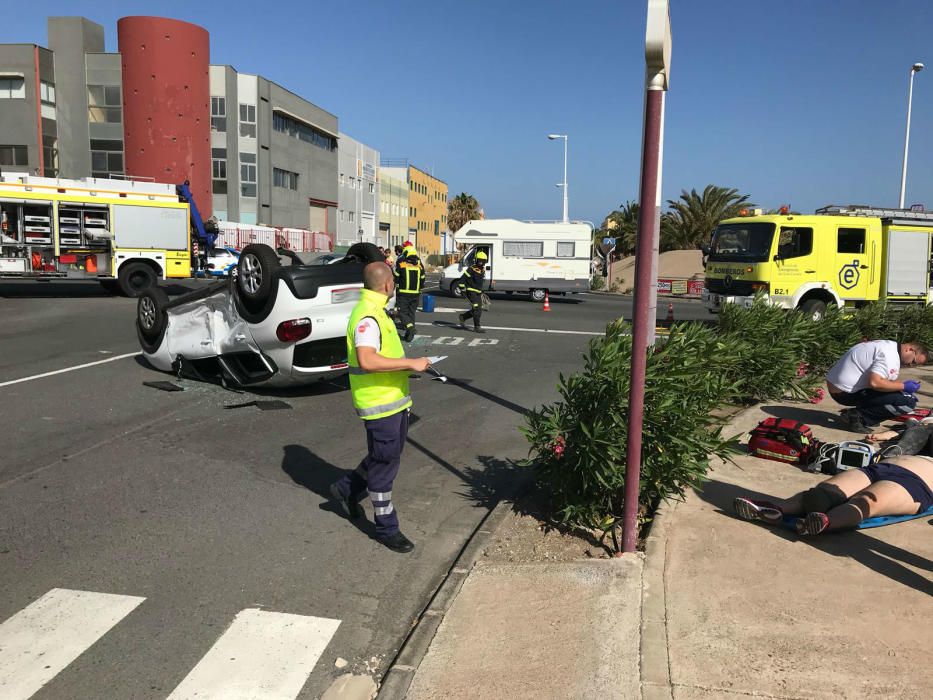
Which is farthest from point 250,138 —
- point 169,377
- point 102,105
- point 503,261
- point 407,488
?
point 407,488

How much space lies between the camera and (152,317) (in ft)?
31.0

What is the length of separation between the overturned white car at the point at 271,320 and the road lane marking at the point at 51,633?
421 centimetres

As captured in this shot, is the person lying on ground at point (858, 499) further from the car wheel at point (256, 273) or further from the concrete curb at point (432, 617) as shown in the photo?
the car wheel at point (256, 273)

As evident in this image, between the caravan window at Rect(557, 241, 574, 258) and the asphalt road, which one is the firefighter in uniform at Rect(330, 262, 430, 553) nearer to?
the asphalt road

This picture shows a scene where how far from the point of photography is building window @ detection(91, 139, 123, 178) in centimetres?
4972

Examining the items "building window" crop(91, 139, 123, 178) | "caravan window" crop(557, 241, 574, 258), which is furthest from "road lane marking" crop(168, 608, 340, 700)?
"building window" crop(91, 139, 123, 178)

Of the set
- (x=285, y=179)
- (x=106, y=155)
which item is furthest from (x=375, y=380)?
(x=285, y=179)

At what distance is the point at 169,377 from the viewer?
374 inches

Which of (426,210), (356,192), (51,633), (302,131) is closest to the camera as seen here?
(51,633)

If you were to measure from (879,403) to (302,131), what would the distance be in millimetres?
58992

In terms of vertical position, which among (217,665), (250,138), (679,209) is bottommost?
(217,665)

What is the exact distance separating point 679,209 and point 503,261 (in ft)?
60.8

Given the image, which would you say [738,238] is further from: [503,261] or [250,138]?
[250,138]

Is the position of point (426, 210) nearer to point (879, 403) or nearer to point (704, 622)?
point (879, 403)
